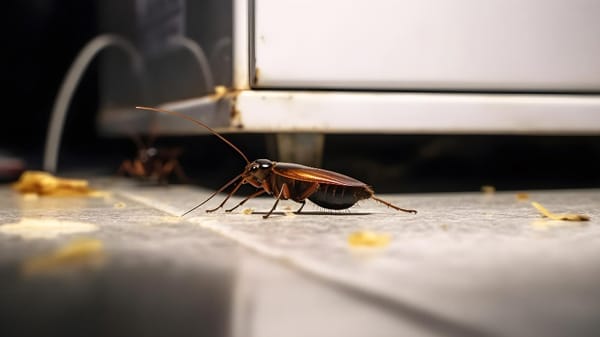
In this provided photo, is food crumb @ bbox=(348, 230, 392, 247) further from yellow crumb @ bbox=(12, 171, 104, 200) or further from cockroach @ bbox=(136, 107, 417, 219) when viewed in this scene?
yellow crumb @ bbox=(12, 171, 104, 200)

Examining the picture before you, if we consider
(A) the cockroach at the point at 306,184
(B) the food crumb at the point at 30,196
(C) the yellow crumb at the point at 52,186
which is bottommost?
(B) the food crumb at the point at 30,196

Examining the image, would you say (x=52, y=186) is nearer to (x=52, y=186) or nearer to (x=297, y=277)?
(x=52, y=186)

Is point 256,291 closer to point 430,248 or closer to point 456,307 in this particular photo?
point 456,307

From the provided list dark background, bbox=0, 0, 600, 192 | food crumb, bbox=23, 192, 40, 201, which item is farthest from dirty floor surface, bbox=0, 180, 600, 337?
dark background, bbox=0, 0, 600, 192

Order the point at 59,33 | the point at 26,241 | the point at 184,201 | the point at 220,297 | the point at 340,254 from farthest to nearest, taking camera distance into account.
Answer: the point at 59,33
the point at 184,201
the point at 26,241
the point at 340,254
the point at 220,297

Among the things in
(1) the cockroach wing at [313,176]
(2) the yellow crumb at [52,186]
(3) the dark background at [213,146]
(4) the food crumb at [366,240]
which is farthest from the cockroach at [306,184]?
(2) the yellow crumb at [52,186]

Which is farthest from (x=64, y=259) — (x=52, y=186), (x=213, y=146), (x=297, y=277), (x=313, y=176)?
(x=213, y=146)

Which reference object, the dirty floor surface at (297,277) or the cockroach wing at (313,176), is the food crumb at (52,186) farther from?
the cockroach wing at (313,176)

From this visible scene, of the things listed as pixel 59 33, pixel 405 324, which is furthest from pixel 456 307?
pixel 59 33

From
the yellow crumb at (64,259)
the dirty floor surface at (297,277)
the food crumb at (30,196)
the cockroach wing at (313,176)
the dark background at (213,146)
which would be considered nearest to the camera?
the dirty floor surface at (297,277)
